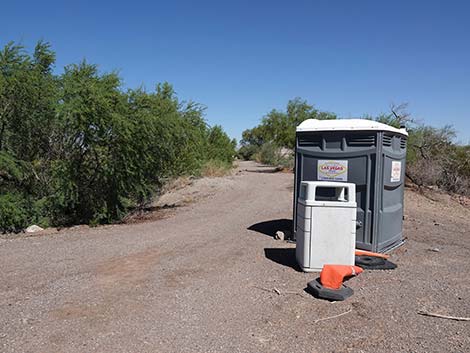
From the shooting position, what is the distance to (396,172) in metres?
7.48

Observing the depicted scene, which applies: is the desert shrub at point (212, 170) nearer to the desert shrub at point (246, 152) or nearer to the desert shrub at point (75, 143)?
the desert shrub at point (75, 143)

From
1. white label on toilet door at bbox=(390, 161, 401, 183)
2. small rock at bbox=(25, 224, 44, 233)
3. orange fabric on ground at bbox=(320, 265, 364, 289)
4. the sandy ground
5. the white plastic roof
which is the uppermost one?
the white plastic roof

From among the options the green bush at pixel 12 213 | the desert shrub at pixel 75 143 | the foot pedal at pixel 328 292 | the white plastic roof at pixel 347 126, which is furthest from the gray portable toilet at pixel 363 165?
the green bush at pixel 12 213

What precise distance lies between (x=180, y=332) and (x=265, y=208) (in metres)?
9.10

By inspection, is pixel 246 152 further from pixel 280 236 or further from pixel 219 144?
pixel 280 236

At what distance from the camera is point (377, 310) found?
4.54 metres

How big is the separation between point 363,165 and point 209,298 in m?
3.61

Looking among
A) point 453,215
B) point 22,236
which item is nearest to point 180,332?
point 22,236

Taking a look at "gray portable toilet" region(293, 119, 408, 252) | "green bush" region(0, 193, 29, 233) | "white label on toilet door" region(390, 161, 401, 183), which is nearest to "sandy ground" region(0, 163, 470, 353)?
"gray portable toilet" region(293, 119, 408, 252)

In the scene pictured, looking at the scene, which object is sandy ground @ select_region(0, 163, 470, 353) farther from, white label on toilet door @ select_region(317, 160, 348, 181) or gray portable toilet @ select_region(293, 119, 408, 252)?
white label on toilet door @ select_region(317, 160, 348, 181)

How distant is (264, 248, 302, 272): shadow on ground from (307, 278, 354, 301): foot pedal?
913 millimetres

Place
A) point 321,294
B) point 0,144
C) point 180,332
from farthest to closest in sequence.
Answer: point 0,144 → point 321,294 → point 180,332

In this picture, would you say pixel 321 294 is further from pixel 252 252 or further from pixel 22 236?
pixel 22 236

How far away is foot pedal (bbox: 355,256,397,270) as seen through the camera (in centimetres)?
608
